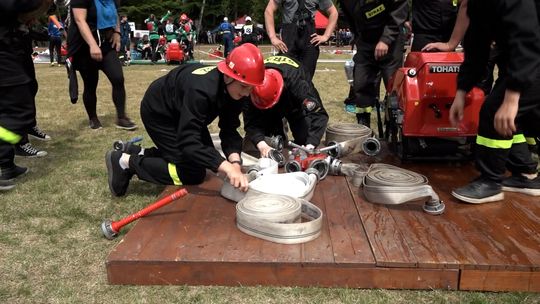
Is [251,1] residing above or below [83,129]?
above

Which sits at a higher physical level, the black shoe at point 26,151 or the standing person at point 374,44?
the standing person at point 374,44

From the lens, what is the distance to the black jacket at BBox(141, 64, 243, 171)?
3045mm

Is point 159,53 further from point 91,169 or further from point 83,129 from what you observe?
point 91,169

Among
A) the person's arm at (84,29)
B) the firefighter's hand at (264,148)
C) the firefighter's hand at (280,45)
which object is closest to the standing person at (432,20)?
the firefighter's hand at (280,45)

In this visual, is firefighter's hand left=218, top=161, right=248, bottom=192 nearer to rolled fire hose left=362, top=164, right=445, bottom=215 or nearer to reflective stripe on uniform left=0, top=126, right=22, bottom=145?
rolled fire hose left=362, top=164, right=445, bottom=215

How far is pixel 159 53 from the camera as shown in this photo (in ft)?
60.4

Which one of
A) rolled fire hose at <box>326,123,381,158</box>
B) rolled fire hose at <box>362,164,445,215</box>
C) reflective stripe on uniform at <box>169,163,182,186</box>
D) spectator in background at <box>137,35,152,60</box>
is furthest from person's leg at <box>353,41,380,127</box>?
spectator in background at <box>137,35,152,60</box>

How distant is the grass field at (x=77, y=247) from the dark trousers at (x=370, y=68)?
2.40 metres

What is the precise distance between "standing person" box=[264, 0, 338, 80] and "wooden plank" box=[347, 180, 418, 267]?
2.46 metres

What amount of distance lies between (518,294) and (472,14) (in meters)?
1.77

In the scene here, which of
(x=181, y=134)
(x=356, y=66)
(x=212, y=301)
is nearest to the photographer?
(x=212, y=301)

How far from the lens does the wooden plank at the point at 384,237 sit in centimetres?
239

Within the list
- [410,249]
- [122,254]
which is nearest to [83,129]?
[122,254]

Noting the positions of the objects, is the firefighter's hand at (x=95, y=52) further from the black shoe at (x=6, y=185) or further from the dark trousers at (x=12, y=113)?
the black shoe at (x=6, y=185)
